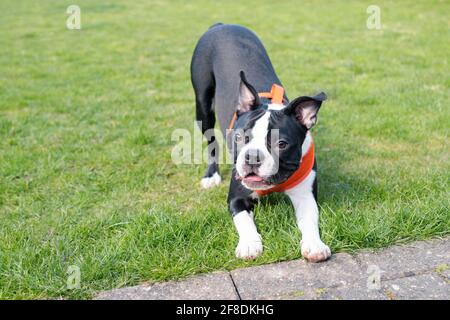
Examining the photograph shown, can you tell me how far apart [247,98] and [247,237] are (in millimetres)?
828

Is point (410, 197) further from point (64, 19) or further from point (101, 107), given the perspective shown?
point (64, 19)

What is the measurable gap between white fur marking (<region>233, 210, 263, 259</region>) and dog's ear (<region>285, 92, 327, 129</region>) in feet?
2.11

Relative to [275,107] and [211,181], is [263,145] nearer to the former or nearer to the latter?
[275,107]

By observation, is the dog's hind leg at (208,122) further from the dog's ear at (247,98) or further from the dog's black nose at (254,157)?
the dog's black nose at (254,157)

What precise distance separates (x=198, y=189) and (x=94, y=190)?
0.78 metres

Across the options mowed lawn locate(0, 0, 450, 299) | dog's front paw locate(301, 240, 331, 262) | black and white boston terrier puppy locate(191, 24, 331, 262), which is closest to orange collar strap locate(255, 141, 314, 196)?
black and white boston terrier puppy locate(191, 24, 331, 262)

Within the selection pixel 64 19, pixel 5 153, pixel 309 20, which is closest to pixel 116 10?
pixel 64 19

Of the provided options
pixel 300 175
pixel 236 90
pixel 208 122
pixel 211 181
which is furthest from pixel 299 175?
pixel 208 122

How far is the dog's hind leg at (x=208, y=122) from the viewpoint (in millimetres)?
3928

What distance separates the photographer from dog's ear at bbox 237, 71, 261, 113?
9.77ft

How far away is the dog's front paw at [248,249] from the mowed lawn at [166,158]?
0.14 ft

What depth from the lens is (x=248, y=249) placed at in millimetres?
2719

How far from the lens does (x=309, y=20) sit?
1117 cm

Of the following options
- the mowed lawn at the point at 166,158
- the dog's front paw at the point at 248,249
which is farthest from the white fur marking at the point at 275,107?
the dog's front paw at the point at 248,249
